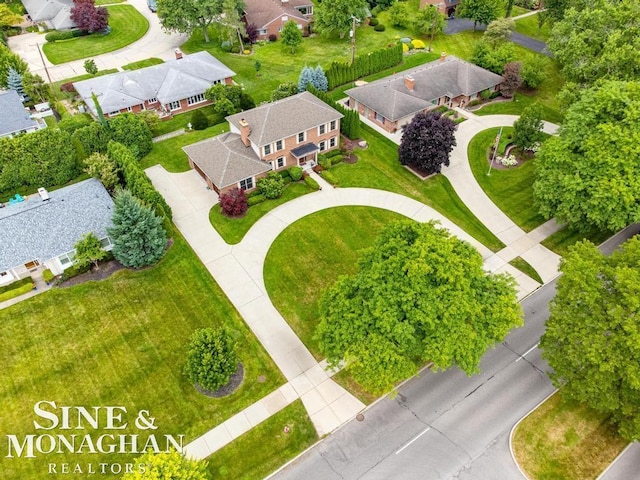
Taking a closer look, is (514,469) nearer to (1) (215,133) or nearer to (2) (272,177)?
(2) (272,177)

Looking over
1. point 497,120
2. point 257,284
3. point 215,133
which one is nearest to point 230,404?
point 257,284

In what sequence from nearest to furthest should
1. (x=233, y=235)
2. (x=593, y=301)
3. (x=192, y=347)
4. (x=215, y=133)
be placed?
(x=593, y=301), (x=192, y=347), (x=233, y=235), (x=215, y=133)

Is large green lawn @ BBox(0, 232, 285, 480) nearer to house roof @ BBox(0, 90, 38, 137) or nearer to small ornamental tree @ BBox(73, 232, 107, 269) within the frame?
small ornamental tree @ BBox(73, 232, 107, 269)

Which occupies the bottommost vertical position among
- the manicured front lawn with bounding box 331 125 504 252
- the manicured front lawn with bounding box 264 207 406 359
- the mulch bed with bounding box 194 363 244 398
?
the mulch bed with bounding box 194 363 244 398

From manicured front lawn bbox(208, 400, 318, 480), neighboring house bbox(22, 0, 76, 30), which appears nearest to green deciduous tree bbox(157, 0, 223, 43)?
neighboring house bbox(22, 0, 76, 30)

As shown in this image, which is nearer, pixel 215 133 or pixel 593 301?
pixel 593 301

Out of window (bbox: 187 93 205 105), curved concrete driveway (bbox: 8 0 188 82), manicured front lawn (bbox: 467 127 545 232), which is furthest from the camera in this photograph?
curved concrete driveway (bbox: 8 0 188 82)

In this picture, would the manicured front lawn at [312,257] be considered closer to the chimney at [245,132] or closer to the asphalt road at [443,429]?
the asphalt road at [443,429]
